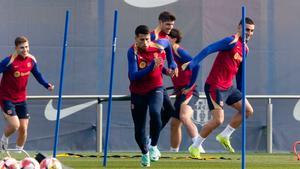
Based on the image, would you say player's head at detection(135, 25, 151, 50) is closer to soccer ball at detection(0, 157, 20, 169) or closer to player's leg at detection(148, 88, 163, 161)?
player's leg at detection(148, 88, 163, 161)

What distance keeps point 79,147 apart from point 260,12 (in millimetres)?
4664

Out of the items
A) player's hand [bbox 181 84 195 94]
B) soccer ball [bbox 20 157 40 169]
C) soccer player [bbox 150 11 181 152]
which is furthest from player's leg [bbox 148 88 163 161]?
soccer ball [bbox 20 157 40 169]

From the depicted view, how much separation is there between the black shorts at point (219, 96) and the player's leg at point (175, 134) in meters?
1.73

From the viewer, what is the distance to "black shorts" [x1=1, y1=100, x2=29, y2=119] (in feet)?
58.8

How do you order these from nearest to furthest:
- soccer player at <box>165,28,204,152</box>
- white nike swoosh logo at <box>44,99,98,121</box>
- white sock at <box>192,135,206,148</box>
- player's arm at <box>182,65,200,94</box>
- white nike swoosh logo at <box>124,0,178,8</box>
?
player's arm at <box>182,65,200,94</box> < white sock at <box>192,135,206,148</box> < soccer player at <box>165,28,204,152</box> < white nike swoosh logo at <box>44,99,98,121</box> < white nike swoosh logo at <box>124,0,178,8</box>

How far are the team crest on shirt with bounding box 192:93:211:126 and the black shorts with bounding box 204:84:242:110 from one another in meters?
3.97

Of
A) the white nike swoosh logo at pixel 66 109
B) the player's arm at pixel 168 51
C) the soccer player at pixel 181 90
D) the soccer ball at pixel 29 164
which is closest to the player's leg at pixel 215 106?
the soccer player at pixel 181 90

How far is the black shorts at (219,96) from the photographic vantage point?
1655 cm

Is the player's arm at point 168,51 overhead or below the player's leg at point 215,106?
overhead

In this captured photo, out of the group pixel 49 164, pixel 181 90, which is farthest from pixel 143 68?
pixel 49 164

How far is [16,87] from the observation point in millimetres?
18047

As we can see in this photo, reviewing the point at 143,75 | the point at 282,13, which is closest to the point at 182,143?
the point at 282,13

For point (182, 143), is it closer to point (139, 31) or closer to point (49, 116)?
point (49, 116)

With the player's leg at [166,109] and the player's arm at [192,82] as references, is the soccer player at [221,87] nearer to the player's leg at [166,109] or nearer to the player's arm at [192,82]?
the player's arm at [192,82]
